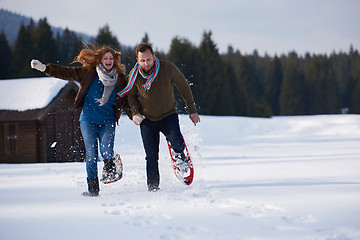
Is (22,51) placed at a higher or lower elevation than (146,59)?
higher

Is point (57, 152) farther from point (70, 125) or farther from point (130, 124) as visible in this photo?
point (130, 124)

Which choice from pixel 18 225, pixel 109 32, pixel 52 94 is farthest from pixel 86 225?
pixel 109 32

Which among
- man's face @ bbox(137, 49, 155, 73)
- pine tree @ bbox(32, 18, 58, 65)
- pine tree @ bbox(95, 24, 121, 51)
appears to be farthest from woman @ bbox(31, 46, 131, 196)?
pine tree @ bbox(32, 18, 58, 65)

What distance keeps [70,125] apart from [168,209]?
10.4m

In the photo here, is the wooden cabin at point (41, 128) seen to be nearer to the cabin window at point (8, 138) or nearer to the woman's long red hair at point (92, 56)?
the cabin window at point (8, 138)

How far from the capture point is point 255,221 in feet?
9.88

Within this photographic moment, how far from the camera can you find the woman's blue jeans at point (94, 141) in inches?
183

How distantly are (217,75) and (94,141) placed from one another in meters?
34.6

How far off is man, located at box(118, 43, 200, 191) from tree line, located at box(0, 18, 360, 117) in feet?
62.0

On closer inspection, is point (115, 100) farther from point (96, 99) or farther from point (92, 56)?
point (92, 56)

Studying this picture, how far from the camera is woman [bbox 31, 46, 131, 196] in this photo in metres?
4.65

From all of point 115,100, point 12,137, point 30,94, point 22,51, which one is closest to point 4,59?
point 22,51

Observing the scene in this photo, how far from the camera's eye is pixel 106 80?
462 centimetres

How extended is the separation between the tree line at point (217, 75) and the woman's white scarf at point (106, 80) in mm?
18944
